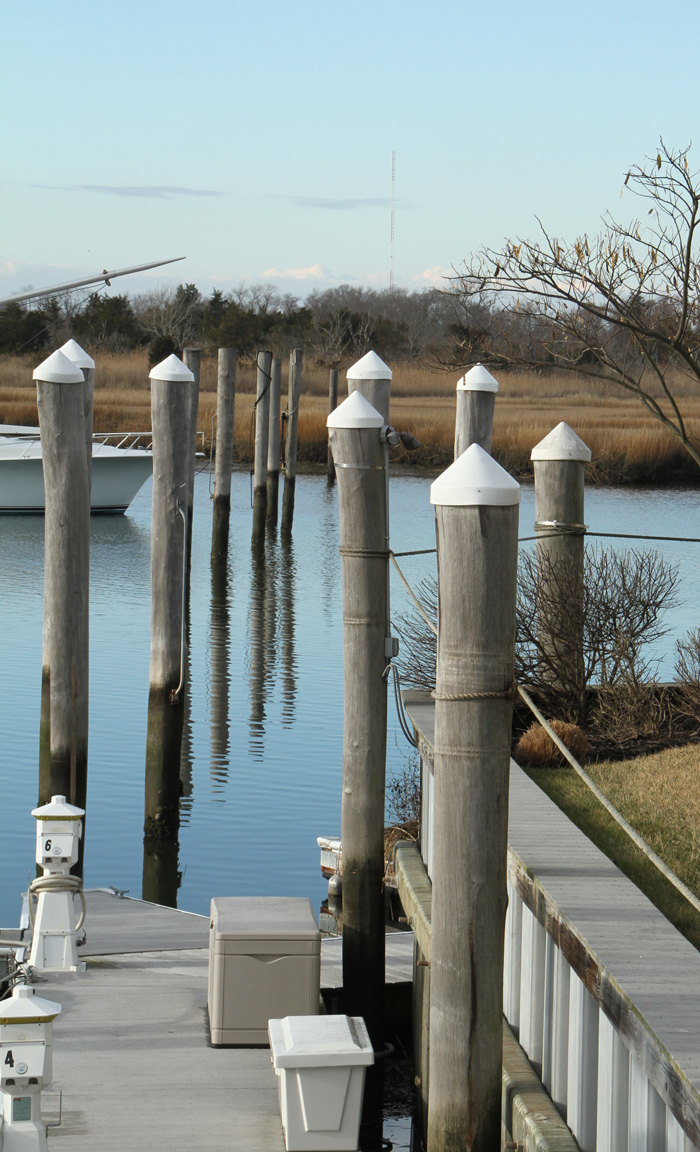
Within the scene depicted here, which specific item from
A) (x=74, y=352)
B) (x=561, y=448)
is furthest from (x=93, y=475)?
(x=561, y=448)

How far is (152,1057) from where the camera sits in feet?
16.8

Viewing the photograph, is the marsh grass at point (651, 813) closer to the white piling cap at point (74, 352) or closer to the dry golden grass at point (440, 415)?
the white piling cap at point (74, 352)

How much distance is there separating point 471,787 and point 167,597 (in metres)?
5.00

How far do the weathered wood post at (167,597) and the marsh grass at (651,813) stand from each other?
3042mm

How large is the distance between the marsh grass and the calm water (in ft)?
9.73

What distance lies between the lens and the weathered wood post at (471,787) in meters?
3.49

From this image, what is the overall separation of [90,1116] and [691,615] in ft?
45.1

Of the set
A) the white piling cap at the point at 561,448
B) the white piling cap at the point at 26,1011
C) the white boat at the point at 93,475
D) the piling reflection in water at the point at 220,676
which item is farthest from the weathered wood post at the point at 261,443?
the white piling cap at the point at 26,1011

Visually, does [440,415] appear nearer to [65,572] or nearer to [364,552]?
[65,572]

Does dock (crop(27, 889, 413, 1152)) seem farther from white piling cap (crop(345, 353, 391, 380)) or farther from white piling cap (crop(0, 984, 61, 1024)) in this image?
Result: white piling cap (crop(345, 353, 391, 380))

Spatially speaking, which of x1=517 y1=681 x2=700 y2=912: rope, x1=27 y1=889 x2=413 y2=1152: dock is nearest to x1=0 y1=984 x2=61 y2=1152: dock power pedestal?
x1=27 y1=889 x2=413 y2=1152: dock

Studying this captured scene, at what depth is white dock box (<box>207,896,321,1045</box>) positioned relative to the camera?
518 cm

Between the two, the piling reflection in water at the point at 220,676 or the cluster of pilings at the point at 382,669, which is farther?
the piling reflection in water at the point at 220,676

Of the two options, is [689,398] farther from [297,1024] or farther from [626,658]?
[297,1024]
